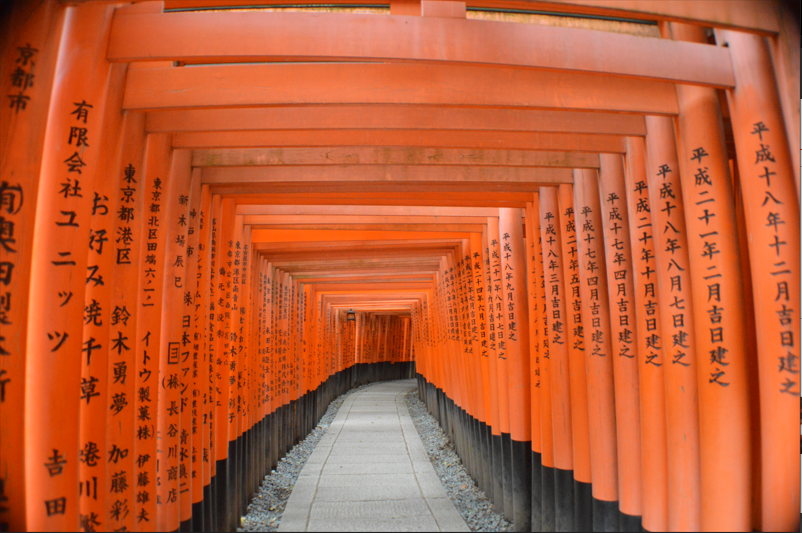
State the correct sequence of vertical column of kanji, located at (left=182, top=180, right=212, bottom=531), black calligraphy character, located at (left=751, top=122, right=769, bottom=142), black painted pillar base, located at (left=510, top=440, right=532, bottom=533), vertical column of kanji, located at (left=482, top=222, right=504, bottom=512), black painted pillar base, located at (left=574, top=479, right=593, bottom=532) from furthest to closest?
vertical column of kanji, located at (left=482, top=222, right=504, bottom=512) → black painted pillar base, located at (left=510, top=440, right=532, bottom=533) → vertical column of kanji, located at (left=182, top=180, right=212, bottom=531) → black painted pillar base, located at (left=574, top=479, right=593, bottom=532) → black calligraphy character, located at (left=751, top=122, right=769, bottom=142)

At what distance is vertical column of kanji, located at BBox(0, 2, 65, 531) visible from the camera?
2.54 meters

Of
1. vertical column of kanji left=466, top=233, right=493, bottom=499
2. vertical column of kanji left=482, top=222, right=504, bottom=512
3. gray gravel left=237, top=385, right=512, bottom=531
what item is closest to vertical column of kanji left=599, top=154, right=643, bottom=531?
gray gravel left=237, top=385, right=512, bottom=531

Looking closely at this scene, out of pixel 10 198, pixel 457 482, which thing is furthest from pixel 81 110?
pixel 457 482

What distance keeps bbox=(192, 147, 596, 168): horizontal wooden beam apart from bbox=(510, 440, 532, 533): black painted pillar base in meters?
3.40

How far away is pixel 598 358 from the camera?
4.55m

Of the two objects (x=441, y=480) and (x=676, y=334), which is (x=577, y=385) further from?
(x=441, y=480)

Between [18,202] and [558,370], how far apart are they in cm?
457

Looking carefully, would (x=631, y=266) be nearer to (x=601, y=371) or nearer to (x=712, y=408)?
(x=601, y=371)

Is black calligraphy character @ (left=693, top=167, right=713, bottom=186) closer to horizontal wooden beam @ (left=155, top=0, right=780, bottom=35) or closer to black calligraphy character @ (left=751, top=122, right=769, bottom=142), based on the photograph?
black calligraphy character @ (left=751, top=122, right=769, bottom=142)

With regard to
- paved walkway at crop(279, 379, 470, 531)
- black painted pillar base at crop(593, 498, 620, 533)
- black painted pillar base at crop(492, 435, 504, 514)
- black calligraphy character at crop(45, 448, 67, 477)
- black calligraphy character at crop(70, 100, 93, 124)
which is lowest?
paved walkway at crop(279, 379, 470, 531)

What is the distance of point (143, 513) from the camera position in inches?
154

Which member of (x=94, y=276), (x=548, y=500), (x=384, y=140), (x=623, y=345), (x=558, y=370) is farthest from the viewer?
(x=548, y=500)

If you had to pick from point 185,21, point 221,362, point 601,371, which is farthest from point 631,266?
point 221,362

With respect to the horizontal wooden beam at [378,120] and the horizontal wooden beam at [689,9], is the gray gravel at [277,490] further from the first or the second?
the horizontal wooden beam at [689,9]
